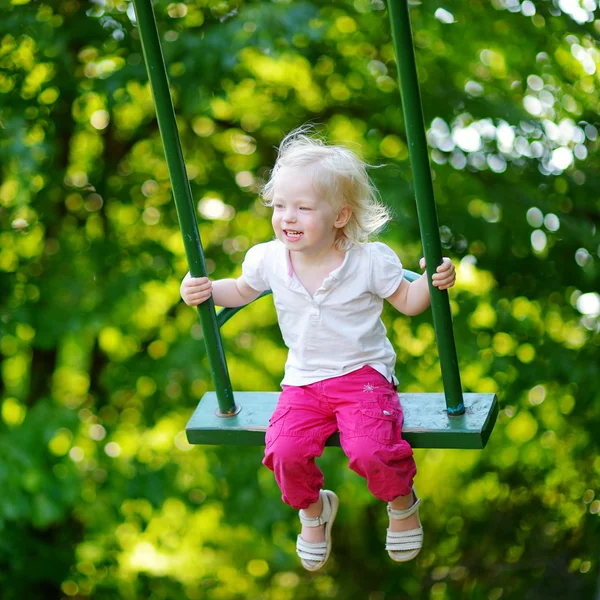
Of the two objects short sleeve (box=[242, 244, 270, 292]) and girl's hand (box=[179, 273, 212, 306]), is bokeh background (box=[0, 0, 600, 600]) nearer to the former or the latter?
short sleeve (box=[242, 244, 270, 292])

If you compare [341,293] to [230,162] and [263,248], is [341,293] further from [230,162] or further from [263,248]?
[230,162]

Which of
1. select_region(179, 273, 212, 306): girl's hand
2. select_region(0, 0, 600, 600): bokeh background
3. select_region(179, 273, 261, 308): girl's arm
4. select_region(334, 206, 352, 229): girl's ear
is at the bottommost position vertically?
select_region(0, 0, 600, 600): bokeh background

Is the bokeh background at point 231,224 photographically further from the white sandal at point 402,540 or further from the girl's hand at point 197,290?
the white sandal at point 402,540

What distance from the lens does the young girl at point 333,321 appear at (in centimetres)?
209

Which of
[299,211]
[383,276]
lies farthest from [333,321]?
[299,211]

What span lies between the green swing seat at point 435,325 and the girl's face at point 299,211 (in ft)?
0.59

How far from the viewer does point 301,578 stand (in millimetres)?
6363

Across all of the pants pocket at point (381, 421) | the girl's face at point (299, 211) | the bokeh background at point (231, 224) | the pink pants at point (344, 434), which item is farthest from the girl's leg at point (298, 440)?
the bokeh background at point (231, 224)

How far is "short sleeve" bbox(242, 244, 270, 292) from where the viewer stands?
7.38 ft

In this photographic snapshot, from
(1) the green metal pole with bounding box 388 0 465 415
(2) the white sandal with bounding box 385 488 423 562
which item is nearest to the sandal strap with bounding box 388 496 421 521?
(2) the white sandal with bounding box 385 488 423 562

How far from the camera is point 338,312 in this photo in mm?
2160

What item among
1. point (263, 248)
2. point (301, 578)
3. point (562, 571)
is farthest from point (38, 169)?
point (562, 571)

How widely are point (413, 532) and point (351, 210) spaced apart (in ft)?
2.38

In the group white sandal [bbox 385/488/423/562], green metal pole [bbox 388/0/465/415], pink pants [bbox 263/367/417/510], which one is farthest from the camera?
white sandal [bbox 385/488/423/562]
